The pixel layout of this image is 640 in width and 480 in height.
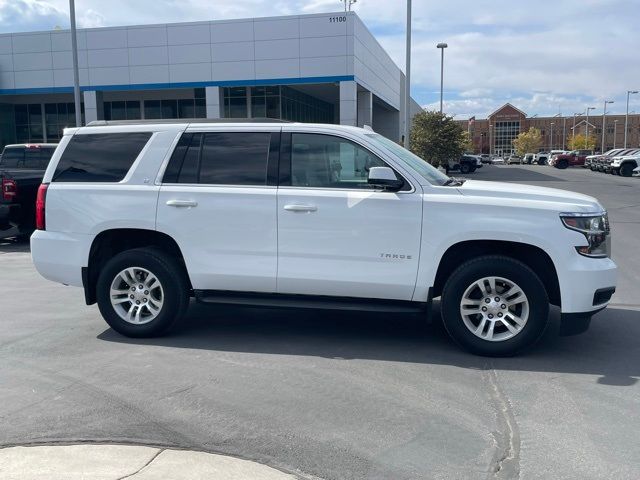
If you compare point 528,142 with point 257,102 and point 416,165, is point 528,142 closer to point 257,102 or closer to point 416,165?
point 257,102

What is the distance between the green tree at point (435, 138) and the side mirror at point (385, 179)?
3404 cm

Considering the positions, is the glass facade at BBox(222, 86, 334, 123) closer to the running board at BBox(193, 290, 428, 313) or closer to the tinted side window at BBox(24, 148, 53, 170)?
the tinted side window at BBox(24, 148, 53, 170)

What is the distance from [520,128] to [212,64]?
129m

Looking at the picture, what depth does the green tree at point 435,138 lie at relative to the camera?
39188 mm

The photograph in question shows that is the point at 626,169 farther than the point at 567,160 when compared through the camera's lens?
No

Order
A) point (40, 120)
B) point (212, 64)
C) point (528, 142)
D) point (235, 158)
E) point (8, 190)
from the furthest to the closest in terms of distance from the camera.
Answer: point (528, 142) < point (40, 120) < point (212, 64) < point (8, 190) < point (235, 158)

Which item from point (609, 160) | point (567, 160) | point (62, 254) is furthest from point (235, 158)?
point (567, 160)

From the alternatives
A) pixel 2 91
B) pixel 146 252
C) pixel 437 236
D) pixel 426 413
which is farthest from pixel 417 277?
pixel 2 91

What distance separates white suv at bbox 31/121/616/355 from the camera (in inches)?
213

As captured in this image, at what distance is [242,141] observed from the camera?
19.8 feet

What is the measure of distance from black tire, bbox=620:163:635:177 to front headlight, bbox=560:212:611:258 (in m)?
42.5

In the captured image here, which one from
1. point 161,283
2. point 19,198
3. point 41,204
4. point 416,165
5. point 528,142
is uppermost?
point 528,142

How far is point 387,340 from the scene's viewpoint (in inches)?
241

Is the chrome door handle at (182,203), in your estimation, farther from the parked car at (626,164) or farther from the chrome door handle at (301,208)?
the parked car at (626,164)
